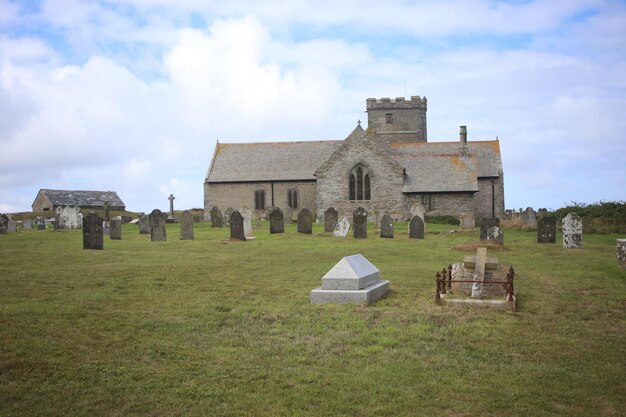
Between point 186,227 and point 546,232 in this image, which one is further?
point 186,227

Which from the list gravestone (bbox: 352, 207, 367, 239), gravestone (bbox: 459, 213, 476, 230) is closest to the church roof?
gravestone (bbox: 459, 213, 476, 230)

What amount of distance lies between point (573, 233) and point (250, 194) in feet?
110

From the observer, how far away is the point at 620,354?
8805 millimetres

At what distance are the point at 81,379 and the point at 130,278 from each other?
24.5 feet

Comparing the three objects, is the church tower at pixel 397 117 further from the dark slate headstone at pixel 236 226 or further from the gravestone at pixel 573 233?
the gravestone at pixel 573 233

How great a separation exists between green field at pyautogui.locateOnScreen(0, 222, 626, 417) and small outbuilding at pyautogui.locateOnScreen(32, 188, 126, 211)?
5148 centimetres

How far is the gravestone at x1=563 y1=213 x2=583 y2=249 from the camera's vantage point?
22.9m

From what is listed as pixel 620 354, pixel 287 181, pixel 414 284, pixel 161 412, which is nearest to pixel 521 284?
pixel 414 284

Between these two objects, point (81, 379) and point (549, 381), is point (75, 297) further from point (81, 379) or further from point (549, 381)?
point (549, 381)

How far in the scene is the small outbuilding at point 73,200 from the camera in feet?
211

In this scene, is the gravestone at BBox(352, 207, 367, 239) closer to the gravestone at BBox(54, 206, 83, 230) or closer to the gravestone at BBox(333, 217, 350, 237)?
the gravestone at BBox(333, 217, 350, 237)

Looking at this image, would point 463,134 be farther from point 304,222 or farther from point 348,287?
point 348,287

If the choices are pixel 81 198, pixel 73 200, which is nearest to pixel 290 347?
pixel 73 200

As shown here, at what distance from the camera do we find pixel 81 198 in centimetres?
6638
